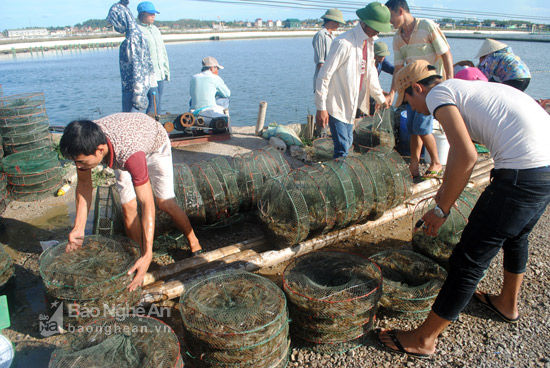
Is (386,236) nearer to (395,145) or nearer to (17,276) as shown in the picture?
(395,145)

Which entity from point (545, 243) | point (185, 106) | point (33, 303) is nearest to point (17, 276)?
point (33, 303)

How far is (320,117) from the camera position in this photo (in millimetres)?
4773

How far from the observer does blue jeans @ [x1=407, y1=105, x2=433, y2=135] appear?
537 cm

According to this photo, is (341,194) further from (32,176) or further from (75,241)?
(32,176)

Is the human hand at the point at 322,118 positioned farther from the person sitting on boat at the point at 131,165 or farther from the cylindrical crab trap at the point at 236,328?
the cylindrical crab trap at the point at 236,328

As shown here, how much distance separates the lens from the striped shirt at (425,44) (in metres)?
5.33

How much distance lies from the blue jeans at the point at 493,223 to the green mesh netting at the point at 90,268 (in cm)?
233

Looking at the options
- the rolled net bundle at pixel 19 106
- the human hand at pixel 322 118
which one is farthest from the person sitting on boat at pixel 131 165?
the rolled net bundle at pixel 19 106

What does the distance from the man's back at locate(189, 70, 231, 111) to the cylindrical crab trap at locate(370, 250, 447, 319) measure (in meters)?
5.36

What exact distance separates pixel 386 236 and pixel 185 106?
1350 centimetres

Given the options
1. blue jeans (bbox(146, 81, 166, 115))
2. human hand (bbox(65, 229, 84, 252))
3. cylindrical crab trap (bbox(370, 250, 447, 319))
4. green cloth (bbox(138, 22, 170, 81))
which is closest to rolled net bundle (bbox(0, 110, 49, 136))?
blue jeans (bbox(146, 81, 166, 115))

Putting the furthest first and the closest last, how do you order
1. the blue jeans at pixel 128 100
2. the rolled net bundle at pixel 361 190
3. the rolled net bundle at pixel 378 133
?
the blue jeans at pixel 128 100
the rolled net bundle at pixel 378 133
the rolled net bundle at pixel 361 190

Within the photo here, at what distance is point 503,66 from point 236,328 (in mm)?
5089

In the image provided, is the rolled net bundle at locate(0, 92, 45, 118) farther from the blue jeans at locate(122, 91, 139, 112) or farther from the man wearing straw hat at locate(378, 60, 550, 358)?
the man wearing straw hat at locate(378, 60, 550, 358)
